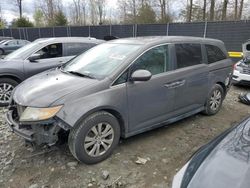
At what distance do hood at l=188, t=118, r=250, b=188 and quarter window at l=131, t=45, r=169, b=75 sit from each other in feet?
5.62

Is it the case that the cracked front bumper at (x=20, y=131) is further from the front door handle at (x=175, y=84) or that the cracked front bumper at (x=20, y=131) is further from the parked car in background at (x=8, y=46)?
the parked car in background at (x=8, y=46)

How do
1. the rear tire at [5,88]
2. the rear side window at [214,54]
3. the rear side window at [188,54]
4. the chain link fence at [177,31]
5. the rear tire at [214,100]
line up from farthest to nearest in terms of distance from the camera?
1. the chain link fence at [177,31]
2. the rear tire at [5,88]
3. the rear tire at [214,100]
4. the rear side window at [214,54]
5. the rear side window at [188,54]

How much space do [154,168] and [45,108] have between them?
1.52 metres

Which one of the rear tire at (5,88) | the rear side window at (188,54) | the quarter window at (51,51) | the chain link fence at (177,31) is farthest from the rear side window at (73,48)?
the chain link fence at (177,31)

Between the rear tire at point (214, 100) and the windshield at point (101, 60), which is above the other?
the windshield at point (101, 60)

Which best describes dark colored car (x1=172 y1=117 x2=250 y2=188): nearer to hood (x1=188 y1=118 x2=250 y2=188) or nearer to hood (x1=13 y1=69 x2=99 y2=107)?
hood (x1=188 y1=118 x2=250 y2=188)

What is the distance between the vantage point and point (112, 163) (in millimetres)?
3080

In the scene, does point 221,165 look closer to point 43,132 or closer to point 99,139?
point 99,139

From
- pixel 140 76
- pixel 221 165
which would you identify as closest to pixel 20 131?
pixel 140 76

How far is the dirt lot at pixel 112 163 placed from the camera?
9.05ft

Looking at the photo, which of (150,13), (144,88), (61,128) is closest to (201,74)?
(144,88)

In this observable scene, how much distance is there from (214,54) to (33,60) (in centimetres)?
388

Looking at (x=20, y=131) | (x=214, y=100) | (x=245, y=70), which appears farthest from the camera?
(x=245, y=70)

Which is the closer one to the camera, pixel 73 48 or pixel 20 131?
pixel 20 131
